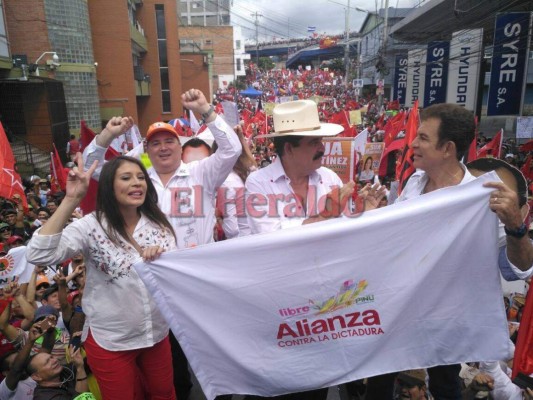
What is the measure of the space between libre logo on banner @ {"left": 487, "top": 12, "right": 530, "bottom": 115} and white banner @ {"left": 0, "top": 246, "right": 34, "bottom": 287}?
11.3 m

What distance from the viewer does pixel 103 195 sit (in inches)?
92.9

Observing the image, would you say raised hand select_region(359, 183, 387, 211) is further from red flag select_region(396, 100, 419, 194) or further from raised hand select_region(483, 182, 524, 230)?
red flag select_region(396, 100, 419, 194)

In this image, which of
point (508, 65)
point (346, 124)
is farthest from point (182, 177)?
point (508, 65)

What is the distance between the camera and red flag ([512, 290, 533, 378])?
207cm

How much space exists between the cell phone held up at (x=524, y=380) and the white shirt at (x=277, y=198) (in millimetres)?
1320

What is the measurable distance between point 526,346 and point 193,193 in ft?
7.06

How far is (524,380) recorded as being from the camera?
6.79 ft

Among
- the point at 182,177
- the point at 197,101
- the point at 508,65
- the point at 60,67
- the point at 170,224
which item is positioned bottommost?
the point at 170,224

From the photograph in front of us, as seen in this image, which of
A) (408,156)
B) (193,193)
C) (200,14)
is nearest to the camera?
(193,193)

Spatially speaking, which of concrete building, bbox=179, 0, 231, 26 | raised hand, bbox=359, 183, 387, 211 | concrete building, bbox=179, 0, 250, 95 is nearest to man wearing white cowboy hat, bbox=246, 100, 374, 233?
raised hand, bbox=359, 183, 387, 211

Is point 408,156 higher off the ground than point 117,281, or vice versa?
point 408,156

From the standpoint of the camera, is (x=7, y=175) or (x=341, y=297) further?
(x=7, y=175)

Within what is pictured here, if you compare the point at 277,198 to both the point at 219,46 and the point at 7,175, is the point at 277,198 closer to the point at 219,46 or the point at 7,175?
→ the point at 7,175

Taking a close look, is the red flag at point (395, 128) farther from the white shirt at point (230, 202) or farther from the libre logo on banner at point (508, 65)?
the white shirt at point (230, 202)
